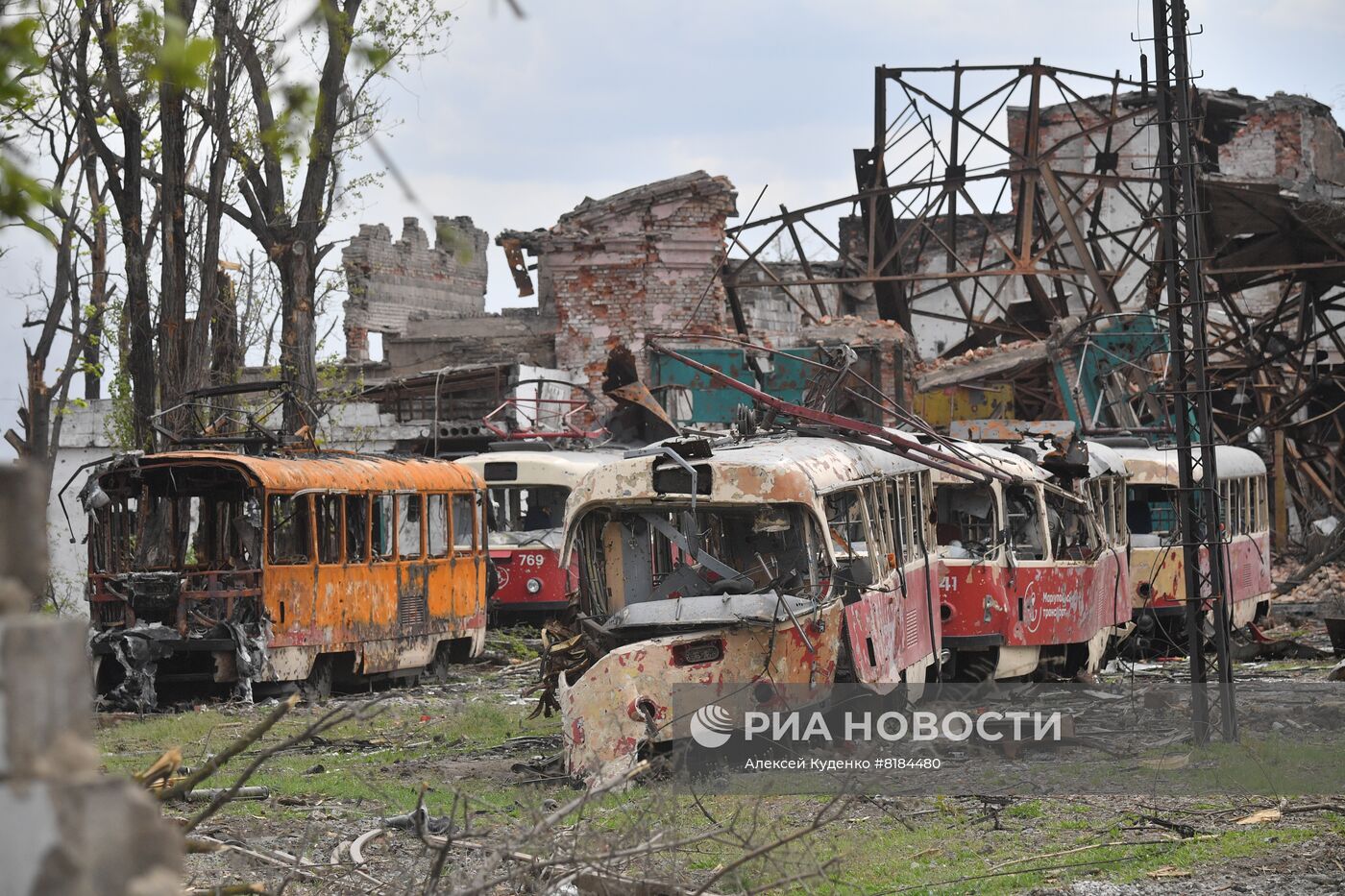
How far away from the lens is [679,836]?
7.98m

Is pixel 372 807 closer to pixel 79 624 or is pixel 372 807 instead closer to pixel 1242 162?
pixel 79 624

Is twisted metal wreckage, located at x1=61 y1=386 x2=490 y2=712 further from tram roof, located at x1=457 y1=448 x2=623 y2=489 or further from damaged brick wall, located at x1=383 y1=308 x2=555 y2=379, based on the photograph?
damaged brick wall, located at x1=383 y1=308 x2=555 y2=379

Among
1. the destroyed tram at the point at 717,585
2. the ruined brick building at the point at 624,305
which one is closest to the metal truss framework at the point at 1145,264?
the ruined brick building at the point at 624,305

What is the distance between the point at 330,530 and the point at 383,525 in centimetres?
109

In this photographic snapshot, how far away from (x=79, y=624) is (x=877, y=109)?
29684 mm

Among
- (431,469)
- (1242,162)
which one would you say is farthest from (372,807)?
(1242,162)

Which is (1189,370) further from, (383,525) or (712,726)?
(383,525)

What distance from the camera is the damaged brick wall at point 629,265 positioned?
105 feet

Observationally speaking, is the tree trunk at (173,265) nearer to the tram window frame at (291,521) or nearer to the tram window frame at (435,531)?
the tram window frame at (435,531)

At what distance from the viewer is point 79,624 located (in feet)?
8.28

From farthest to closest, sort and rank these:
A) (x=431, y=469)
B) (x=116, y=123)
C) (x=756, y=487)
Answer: (x=116, y=123) < (x=431, y=469) < (x=756, y=487)

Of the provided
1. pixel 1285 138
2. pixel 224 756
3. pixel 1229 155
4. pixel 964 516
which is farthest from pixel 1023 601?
pixel 1229 155

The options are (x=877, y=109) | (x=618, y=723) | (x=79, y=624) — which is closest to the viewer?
(x=79, y=624)

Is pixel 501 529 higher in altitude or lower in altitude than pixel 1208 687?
higher
